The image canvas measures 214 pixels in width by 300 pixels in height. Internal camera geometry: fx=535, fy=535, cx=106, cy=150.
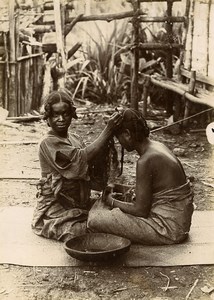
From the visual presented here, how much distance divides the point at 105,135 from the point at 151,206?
503 millimetres

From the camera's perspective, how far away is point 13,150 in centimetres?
550

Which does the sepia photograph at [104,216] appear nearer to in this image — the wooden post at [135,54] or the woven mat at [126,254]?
the woven mat at [126,254]

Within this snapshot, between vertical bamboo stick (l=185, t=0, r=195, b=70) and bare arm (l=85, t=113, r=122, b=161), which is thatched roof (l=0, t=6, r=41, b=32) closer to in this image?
vertical bamboo stick (l=185, t=0, r=195, b=70)

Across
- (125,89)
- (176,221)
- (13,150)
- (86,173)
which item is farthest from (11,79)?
(176,221)

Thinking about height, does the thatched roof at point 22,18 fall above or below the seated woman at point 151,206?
above

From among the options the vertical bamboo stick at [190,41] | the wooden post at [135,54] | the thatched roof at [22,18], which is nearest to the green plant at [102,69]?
the wooden post at [135,54]

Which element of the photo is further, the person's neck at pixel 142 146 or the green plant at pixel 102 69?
the green plant at pixel 102 69

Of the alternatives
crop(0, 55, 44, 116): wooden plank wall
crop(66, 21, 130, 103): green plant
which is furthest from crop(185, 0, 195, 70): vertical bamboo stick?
crop(0, 55, 44, 116): wooden plank wall

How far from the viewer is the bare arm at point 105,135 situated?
3131 millimetres

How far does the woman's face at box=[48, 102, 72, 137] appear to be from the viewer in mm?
3266

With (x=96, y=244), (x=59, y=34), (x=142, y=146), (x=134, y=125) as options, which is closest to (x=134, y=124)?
(x=134, y=125)

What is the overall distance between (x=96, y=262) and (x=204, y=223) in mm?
934

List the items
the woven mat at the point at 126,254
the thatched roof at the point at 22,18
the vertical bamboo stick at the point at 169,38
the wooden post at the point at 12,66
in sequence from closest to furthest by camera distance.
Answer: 1. the woven mat at the point at 126,254
2. the thatched roof at the point at 22,18
3. the wooden post at the point at 12,66
4. the vertical bamboo stick at the point at 169,38

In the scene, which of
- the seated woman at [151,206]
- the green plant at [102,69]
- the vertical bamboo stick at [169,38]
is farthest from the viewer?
the green plant at [102,69]
